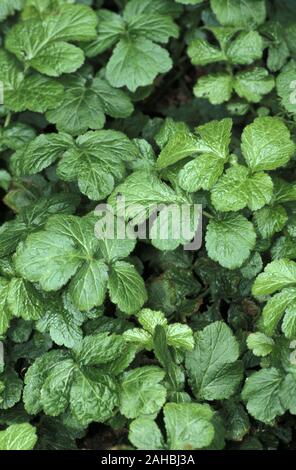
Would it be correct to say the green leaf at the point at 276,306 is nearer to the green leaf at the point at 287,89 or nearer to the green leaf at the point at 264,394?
the green leaf at the point at 264,394

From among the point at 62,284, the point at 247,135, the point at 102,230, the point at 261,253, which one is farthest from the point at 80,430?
the point at 247,135

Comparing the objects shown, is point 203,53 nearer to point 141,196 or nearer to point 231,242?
point 141,196

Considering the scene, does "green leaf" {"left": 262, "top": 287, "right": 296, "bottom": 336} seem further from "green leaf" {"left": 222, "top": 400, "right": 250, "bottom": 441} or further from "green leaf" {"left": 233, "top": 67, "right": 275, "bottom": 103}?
"green leaf" {"left": 233, "top": 67, "right": 275, "bottom": 103}

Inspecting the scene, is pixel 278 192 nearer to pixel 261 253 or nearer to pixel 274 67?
pixel 261 253

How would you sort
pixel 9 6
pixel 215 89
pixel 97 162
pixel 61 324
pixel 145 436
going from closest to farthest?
pixel 145 436, pixel 61 324, pixel 97 162, pixel 215 89, pixel 9 6

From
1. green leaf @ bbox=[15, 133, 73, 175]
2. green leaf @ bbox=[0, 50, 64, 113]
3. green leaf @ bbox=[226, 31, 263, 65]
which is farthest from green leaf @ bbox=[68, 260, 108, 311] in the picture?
green leaf @ bbox=[226, 31, 263, 65]

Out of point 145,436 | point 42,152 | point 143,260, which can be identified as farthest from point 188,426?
point 42,152

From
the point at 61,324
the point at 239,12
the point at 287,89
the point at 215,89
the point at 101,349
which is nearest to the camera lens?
the point at 101,349
